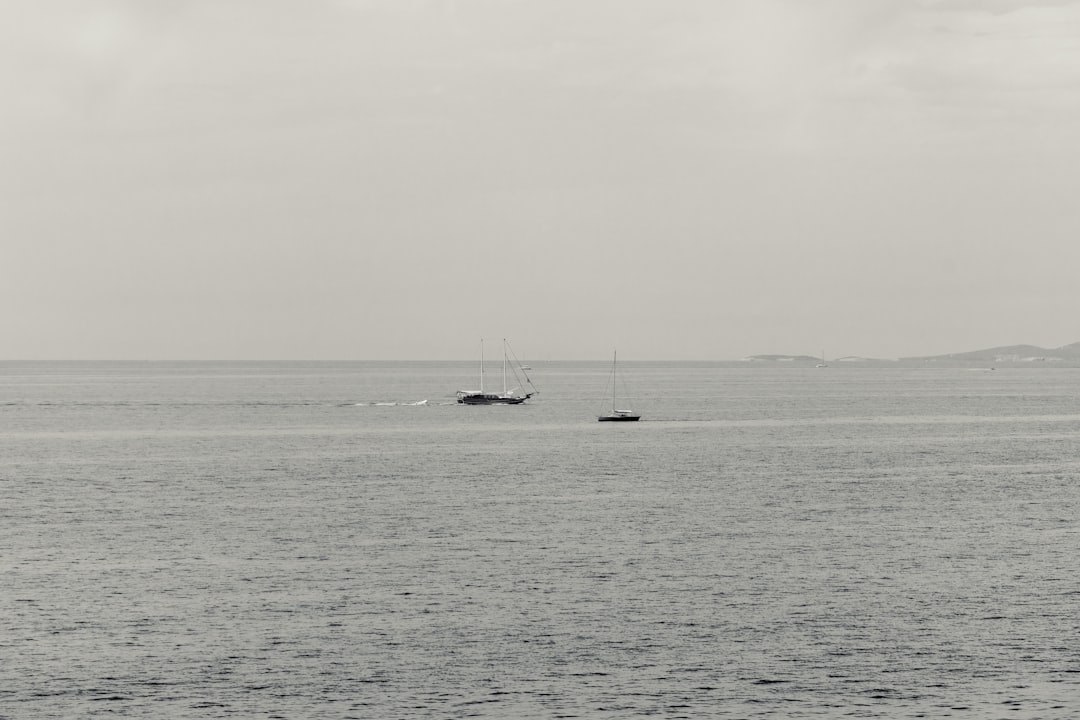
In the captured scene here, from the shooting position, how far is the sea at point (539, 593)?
131 feet

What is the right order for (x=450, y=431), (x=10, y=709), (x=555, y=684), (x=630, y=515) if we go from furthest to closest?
(x=450, y=431) < (x=630, y=515) < (x=555, y=684) < (x=10, y=709)

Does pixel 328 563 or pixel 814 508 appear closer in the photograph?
pixel 328 563

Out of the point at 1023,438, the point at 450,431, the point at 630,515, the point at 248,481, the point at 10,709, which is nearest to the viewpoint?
the point at 10,709

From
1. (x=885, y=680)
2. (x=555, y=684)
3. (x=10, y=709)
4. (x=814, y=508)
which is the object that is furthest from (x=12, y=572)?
(x=814, y=508)

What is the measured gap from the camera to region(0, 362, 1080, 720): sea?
3997 centimetres

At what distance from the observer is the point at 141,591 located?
55.4 m

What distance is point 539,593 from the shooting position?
54531 millimetres

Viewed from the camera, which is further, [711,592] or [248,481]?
[248,481]

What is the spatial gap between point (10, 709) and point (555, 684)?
16.5 metres

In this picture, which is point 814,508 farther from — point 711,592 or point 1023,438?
point 1023,438

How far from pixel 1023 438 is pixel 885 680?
409ft

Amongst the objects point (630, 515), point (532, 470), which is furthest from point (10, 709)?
point (532, 470)

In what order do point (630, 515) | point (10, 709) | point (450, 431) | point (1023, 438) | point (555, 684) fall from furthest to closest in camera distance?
point (450, 431) → point (1023, 438) → point (630, 515) → point (555, 684) → point (10, 709)

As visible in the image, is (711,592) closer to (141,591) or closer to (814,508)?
(141,591)
